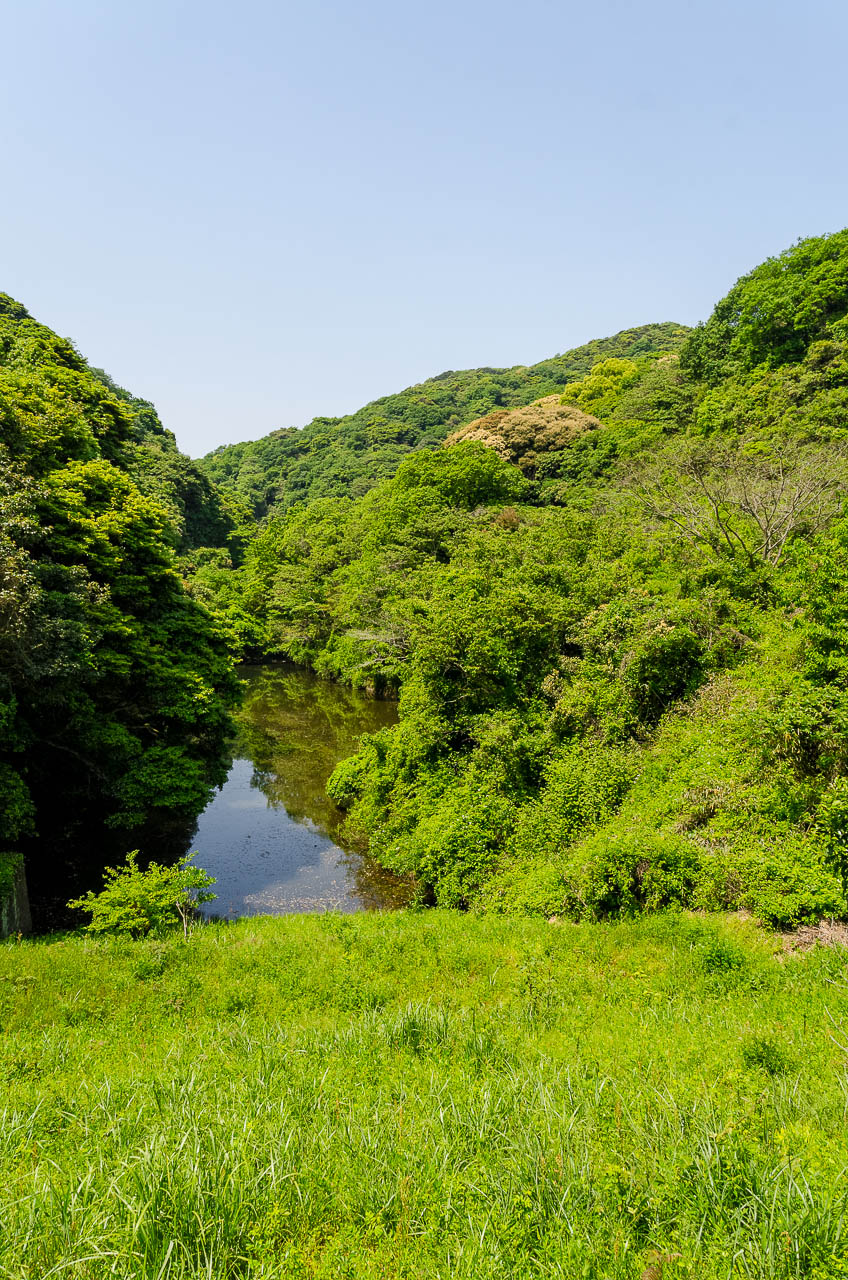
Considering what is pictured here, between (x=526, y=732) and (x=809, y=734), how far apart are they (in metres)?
7.51

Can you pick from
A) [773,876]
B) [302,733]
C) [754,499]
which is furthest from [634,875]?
[302,733]

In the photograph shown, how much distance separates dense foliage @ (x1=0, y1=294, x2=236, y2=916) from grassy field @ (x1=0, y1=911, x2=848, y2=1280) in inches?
265

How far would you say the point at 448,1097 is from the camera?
4883mm

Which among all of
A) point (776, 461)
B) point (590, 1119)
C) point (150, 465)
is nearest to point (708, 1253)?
point (590, 1119)

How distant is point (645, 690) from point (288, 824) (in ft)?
44.9

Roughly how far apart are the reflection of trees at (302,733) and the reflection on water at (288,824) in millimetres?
52

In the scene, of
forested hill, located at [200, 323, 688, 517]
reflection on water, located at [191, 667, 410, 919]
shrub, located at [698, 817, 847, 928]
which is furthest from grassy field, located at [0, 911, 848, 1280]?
forested hill, located at [200, 323, 688, 517]

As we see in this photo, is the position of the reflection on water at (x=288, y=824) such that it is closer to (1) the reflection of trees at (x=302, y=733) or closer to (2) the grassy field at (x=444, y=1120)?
(1) the reflection of trees at (x=302, y=733)

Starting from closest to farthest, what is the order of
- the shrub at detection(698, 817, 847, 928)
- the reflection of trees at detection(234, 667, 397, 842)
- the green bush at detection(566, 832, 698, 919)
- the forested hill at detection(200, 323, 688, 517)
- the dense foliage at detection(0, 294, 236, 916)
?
the shrub at detection(698, 817, 847, 928)
the green bush at detection(566, 832, 698, 919)
the dense foliage at detection(0, 294, 236, 916)
the reflection of trees at detection(234, 667, 397, 842)
the forested hill at detection(200, 323, 688, 517)

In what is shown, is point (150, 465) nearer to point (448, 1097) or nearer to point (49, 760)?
point (49, 760)

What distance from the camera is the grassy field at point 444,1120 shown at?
122 inches

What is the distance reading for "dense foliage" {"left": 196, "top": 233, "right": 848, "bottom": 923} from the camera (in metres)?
9.77

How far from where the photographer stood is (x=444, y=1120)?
4430mm

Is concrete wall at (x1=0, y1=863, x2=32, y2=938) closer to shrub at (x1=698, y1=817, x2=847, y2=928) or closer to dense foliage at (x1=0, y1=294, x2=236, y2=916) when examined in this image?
dense foliage at (x1=0, y1=294, x2=236, y2=916)
